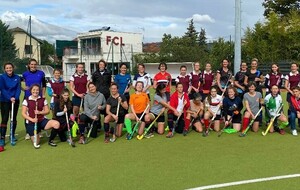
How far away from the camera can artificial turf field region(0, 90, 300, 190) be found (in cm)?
486

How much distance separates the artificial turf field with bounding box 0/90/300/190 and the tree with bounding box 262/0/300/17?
23222 millimetres

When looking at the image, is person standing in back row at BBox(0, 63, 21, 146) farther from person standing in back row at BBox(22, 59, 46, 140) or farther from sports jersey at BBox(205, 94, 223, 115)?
sports jersey at BBox(205, 94, 223, 115)

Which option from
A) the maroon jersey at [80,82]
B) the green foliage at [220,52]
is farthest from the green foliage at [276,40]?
the maroon jersey at [80,82]

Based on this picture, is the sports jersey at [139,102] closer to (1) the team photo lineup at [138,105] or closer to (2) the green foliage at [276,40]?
(1) the team photo lineup at [138,105]

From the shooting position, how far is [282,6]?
28750mm

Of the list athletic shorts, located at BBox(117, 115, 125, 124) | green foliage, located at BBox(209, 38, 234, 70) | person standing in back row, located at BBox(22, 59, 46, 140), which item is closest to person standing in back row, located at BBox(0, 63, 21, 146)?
person standing in back row, located at BBox(22, 59, 46, 140)

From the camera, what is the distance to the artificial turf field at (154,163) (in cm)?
486

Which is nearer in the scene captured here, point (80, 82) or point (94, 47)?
point (80, 82)

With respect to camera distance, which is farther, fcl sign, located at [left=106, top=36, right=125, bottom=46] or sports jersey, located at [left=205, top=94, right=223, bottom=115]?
fcl sign, located at [left=106, top=36, right=125, bottom=46]

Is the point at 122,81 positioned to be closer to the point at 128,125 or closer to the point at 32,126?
the point at 128,125

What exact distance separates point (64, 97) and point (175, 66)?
25677 mm

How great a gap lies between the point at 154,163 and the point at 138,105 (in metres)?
2.47

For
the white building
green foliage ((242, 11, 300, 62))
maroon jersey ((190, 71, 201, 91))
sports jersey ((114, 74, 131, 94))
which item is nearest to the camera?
sports jersey ((114, 74, 131, 94))

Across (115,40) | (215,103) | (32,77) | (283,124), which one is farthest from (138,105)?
(115,40)
